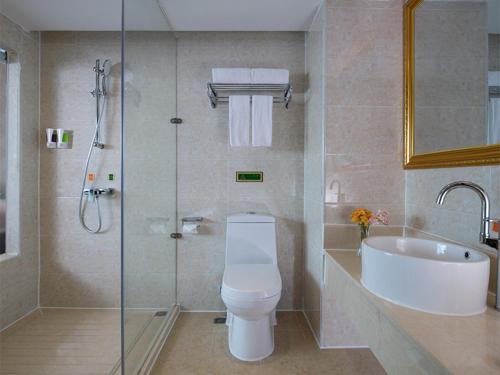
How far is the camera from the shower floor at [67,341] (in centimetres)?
140

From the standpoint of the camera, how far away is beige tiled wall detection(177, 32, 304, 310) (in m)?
1.90

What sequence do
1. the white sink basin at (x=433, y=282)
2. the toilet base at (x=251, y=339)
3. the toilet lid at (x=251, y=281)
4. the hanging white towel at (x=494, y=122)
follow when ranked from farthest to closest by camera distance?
the toilet base at (x=251, y=339) → the toilet lid at (x=251, y=281) → the hanging white towel at (x=494, y=122) → the white sink basin at (x=433, y=282)

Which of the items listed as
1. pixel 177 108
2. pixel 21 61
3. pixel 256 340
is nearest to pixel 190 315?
pixel 256 340

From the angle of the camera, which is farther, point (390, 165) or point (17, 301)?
point (17, 301)

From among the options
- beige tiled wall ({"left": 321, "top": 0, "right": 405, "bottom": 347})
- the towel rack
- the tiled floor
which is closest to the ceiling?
beige tiled wall ({"left": 321, "top": 0, "right": 405, "bottom": 347})

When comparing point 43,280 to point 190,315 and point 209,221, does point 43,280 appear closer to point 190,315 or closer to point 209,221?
point 190,315

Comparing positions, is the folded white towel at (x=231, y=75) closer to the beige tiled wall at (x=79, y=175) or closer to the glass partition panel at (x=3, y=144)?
the beige tiled wall at (x=79, y=175)

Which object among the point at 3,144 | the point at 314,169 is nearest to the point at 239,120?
the point at 314,169

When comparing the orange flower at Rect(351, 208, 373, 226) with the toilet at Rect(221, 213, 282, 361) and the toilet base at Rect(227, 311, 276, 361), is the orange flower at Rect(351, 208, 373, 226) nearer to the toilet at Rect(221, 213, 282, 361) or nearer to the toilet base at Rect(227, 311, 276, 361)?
the toilet at Rect(221, 213, 282, 361)

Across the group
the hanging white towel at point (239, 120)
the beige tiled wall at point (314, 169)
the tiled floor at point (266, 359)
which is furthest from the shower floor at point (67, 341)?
the hanging white towel at point (239, 120)

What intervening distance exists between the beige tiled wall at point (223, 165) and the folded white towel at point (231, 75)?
246 millimetres

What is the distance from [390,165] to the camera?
4.94 feet

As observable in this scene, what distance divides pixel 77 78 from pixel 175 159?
0.99 meters

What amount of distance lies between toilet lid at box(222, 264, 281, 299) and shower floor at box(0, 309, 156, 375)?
50cm
